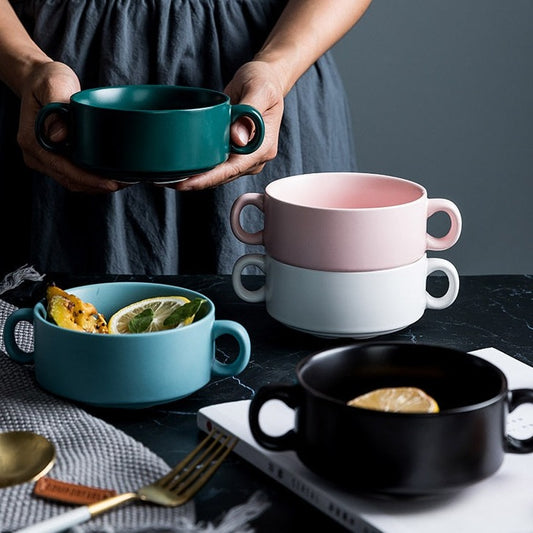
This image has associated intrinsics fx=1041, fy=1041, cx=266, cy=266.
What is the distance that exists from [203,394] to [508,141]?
1830mm

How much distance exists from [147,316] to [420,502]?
1.02 ft

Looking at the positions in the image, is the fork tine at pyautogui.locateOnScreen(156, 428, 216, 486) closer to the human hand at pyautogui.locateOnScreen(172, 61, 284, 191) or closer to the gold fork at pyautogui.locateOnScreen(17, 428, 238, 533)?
the gold fork at pyautogui.locateOnScreen(17, 428, 238, 533)

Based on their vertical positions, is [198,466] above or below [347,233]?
below

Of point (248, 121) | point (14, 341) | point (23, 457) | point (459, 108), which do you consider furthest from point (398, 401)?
point (459, 108)

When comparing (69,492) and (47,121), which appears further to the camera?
(47,121)

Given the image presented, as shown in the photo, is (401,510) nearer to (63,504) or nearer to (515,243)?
(63,504)

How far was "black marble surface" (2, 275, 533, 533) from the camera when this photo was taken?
2.29 feet

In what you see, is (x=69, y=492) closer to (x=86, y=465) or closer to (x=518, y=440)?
(x=86, y=465)

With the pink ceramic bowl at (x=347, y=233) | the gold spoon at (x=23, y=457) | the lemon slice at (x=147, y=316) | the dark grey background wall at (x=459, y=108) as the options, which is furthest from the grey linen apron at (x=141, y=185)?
the dark grey background wall at (x=459, y=108)

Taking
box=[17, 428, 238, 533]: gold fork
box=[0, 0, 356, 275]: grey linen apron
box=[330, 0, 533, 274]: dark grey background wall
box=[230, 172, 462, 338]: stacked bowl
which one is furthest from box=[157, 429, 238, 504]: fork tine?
box=[330, 0, 533, 274]: dark grey background wall

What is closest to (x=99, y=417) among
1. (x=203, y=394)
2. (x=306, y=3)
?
(x=203, y=394)

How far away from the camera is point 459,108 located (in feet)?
8.20

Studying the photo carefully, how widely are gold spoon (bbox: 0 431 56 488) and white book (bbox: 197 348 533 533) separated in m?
0.13

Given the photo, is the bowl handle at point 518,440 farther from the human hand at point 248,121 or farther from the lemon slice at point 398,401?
the human hand at point 248,121
